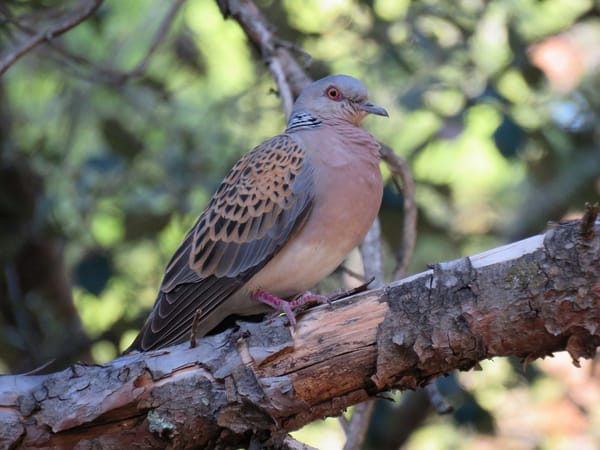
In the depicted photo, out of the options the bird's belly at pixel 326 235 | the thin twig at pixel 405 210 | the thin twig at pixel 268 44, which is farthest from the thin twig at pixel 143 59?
the bird's belly at pixel 326 235

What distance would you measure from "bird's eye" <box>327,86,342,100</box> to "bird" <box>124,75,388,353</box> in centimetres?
22

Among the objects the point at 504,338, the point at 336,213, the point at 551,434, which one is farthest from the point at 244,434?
the point at 551,434

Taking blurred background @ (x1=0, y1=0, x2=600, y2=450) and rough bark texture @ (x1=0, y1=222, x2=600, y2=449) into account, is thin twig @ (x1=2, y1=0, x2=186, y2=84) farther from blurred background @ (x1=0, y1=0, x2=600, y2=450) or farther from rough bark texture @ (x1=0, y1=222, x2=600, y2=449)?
rough bark texture @ (x1=0, y1=222, x2=600, y2=449)

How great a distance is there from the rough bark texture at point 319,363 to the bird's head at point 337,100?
1.21m

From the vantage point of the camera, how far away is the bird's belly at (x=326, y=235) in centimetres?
303

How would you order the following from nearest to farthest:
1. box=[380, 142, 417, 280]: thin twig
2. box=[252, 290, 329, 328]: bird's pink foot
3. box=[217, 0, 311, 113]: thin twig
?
box=[252, 290, 329, 328]: bird's pink foot < box=[380, 142, 417, 280]: thin twig < box=[217, 0, 311, 113]: thin twig

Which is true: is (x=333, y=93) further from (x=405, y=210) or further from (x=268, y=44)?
(x=405, y=210)

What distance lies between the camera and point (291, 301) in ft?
9.80

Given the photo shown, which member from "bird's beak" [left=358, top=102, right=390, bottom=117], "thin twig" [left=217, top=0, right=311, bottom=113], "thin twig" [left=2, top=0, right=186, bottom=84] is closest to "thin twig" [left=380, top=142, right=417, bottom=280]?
"bird's beak" [left=358, top=102, right=390, bottom=117]

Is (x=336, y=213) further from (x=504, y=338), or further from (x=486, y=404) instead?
(x=486, y=404)

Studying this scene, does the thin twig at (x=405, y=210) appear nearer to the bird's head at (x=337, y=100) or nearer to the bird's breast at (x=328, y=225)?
the bird's head at (x=337, y=100)

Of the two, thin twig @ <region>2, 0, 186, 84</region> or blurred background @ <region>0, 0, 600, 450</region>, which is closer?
thin twig @ <region>2, 0, 186, 84</region>

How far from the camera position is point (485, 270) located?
230cm

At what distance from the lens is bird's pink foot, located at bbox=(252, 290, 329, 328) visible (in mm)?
2469
